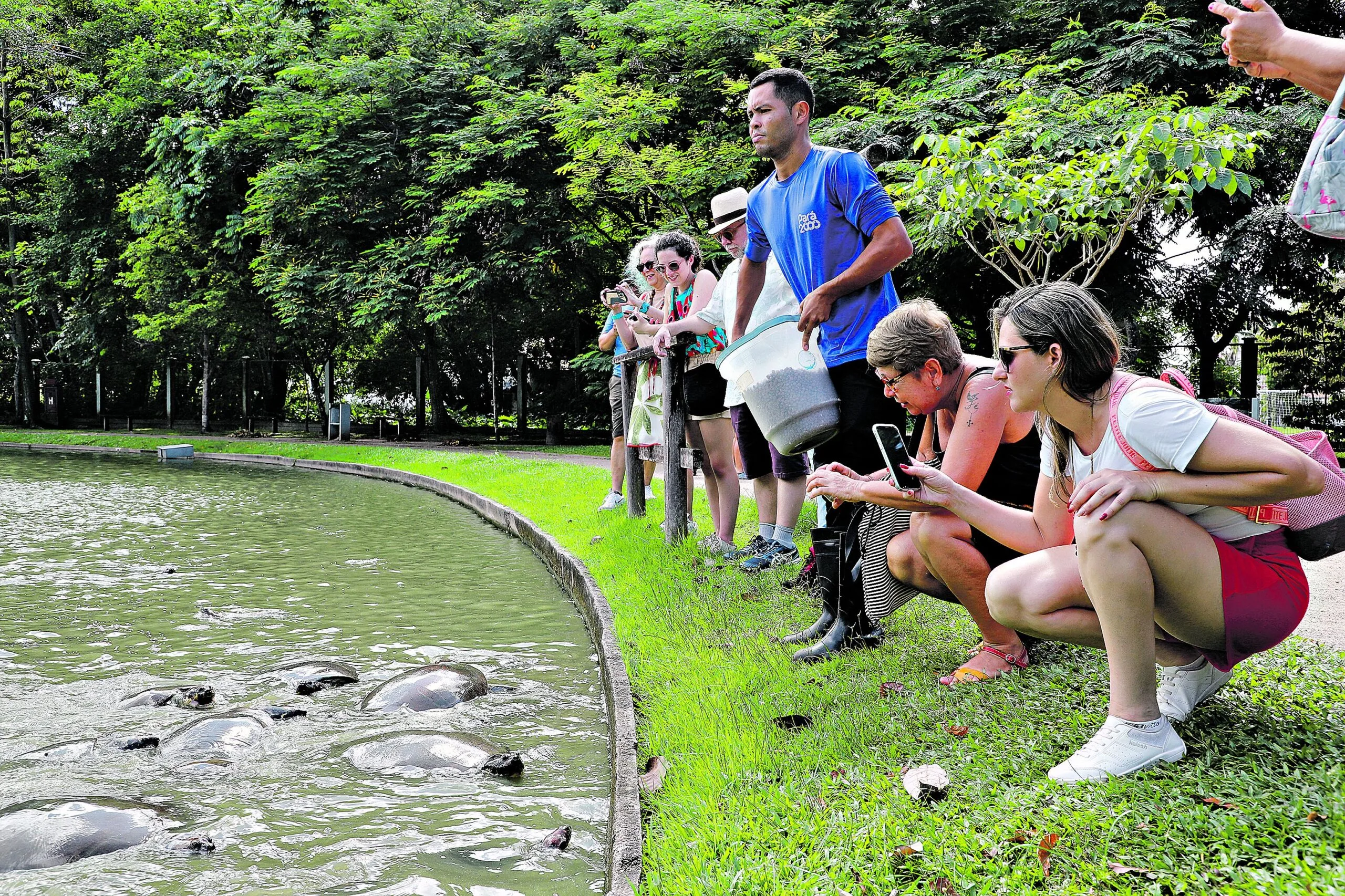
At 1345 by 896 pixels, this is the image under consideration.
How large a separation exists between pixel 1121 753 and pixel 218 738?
314 cm

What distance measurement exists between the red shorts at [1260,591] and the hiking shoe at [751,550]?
10.8ft

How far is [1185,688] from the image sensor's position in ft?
9.50

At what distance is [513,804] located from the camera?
3.38 meters

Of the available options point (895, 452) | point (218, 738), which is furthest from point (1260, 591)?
point (218, 738)

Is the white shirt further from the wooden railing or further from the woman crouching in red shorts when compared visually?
the woman crouching in red shorts

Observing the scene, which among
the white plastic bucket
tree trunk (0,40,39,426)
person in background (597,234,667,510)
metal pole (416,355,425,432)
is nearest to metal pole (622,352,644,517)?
person in background (597,234,667,510)

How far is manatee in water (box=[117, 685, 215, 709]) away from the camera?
14.5 ft

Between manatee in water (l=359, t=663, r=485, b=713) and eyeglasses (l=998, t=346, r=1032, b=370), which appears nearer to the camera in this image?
eyeglasses (l=998, t=346, r=1032, b=370)

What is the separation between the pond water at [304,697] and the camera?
9.70 ft

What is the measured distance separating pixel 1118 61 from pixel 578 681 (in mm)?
12747

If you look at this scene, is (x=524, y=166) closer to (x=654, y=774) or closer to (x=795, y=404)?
(x=795, y=404)

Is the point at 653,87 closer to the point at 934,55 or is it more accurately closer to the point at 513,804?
the point at 934,55

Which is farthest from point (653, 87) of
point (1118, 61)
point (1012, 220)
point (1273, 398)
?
point (1273, 398)

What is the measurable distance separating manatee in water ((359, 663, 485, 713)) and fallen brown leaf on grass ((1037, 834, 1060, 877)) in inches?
107
